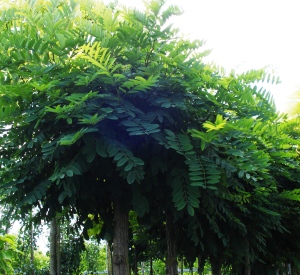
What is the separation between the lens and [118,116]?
3.61m

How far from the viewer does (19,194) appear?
4.18m

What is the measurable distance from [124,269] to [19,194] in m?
1.38

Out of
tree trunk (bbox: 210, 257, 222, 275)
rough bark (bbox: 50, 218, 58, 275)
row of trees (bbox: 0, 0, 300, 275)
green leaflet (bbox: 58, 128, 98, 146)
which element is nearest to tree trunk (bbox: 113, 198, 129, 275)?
row of trees (bbox: 0, 0, 300, 275)

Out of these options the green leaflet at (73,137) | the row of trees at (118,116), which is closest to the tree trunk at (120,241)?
the row of trees at (118,116)

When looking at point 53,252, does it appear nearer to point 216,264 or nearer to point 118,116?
point 216,264

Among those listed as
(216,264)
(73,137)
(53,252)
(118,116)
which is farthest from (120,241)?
(216,264)

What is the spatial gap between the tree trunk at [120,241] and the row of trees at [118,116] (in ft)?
0.04

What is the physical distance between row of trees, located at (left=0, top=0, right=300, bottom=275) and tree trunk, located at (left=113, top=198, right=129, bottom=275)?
1 cm

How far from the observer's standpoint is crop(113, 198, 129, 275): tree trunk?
4434 mm

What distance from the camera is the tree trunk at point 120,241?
443 centimetres

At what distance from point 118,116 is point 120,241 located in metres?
1.60

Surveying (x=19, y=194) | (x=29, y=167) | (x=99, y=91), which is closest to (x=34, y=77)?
(x=99, y=91)

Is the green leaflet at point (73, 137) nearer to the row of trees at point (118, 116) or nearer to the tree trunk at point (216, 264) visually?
the row of trees at point (118, 116)

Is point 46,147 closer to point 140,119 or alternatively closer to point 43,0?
point 140,119
